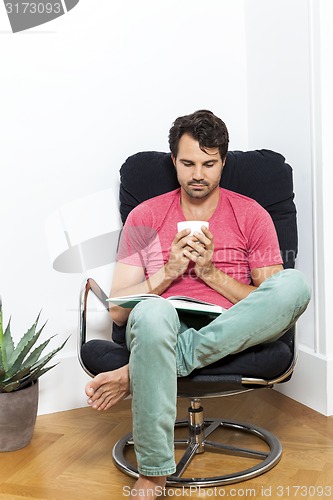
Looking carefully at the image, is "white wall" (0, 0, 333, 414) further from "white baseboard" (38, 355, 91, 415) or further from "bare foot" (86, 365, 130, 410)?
"bare foot" (86, 365, 130, 410)

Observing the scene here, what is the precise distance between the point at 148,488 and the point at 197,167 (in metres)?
1.01

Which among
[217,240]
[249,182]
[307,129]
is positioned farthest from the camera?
[307,129]

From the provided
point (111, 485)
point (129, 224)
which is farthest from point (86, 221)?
point (111, 485)

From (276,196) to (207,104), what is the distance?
64 cm

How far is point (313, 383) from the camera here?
8.95ft

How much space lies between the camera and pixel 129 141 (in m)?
2.83

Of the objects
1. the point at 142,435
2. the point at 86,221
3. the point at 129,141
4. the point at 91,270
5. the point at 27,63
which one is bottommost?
the point at 142,435

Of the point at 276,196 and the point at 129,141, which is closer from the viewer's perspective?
the point at 276,196

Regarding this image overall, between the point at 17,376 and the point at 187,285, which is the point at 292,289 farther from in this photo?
the point at 17,376

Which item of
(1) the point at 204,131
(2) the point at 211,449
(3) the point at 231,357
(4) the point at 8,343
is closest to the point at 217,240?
(1) the point at 204,131

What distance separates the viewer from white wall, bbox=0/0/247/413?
2.64 meters

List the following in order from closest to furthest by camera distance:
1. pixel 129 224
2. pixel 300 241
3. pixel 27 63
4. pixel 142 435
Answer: pixel 142 435
pixel 129 224
pixel 27 63
pixel 300 241

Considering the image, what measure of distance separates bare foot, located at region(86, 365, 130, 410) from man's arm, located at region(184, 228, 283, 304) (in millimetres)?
427

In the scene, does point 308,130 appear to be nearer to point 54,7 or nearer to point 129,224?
point 129,224
